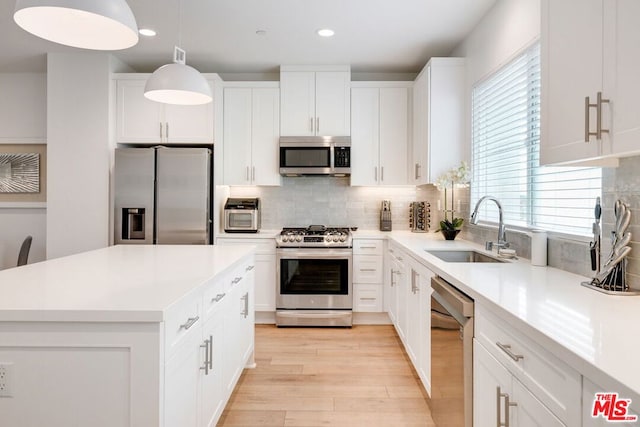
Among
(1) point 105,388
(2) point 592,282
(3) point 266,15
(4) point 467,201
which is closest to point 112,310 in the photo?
(1) point 105,388

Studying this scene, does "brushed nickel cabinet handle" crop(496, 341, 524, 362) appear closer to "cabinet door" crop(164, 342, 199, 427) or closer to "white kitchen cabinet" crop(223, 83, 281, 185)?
"cabinet door" crop(164, 342, 199, 427)

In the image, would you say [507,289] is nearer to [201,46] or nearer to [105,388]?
[105,388]

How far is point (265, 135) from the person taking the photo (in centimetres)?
430

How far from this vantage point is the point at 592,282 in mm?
1633

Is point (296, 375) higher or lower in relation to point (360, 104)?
lower

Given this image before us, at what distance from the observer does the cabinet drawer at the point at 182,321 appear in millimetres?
1350

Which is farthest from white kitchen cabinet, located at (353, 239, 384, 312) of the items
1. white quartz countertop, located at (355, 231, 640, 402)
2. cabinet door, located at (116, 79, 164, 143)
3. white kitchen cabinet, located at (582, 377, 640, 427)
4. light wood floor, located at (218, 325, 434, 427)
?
white kitchen cabinet, located at (582, 377, 640, 427)

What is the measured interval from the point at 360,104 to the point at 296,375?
281 centimetres

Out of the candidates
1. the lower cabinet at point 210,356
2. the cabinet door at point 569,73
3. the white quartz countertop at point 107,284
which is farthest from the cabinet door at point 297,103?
the cabinet door at point 569,73

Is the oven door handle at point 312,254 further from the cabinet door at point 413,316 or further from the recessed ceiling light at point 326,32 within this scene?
the recessed ceiling light at point 326,32

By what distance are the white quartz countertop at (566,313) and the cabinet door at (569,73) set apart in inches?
20.6

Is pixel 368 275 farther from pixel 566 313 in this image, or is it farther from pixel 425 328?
pixel 566 313

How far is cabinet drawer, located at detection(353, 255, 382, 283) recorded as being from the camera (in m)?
4.07

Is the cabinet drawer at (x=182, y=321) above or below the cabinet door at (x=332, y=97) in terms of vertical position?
below
